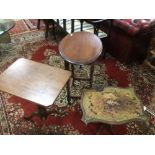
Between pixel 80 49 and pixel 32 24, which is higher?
pixel 80 49

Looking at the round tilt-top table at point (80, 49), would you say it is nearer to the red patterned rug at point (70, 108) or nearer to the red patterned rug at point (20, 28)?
the red patterned rug at point (70, 108)

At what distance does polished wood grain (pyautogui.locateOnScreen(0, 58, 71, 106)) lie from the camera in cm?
197

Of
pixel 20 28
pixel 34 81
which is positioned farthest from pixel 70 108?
pixel 20 28

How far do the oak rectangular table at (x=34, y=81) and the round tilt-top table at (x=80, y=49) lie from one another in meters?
0.18

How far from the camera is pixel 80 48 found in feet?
7.61

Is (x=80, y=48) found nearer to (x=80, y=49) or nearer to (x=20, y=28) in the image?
(x=80, y=49)

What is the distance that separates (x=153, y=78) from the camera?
313 centimetres

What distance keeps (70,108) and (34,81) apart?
0.74 meters

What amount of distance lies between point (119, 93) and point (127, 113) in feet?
0.91

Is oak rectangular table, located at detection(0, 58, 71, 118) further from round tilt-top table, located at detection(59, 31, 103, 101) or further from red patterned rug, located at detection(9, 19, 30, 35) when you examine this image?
red patterned rug, located at detection(9, 19, 30, 35)

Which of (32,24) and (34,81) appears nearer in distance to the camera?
(34,81)

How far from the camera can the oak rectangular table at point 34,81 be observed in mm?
1968

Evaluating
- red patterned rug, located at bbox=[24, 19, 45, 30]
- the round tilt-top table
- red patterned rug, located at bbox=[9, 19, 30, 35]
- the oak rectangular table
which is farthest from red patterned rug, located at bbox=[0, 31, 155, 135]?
red patterned rug, located at bbox=[24, 19, 45, 30]

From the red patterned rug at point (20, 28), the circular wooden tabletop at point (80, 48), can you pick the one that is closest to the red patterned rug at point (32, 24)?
the red patterned rug at point (20, 28)
